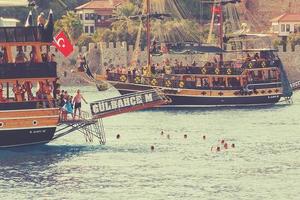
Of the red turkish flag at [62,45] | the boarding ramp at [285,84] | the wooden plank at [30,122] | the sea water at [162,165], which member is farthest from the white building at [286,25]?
the wooden plank at [30,122]

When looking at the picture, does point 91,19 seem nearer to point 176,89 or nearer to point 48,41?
point 176,89

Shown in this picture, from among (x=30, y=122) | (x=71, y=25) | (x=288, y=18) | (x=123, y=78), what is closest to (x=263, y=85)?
(x=123, y=78)

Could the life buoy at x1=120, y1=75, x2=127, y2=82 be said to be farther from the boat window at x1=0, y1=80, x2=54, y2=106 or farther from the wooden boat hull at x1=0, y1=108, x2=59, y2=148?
the wooden boat hull at x1=0, y1=108, x2=59, y2=148

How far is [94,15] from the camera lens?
635ft

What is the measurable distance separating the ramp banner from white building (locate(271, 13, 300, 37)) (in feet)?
318

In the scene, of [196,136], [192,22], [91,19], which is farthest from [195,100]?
[91,19]

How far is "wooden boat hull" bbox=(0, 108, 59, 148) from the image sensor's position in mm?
79375

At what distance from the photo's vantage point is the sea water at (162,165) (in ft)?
220

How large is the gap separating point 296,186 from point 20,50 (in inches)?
728

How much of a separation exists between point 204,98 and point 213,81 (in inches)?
59.6

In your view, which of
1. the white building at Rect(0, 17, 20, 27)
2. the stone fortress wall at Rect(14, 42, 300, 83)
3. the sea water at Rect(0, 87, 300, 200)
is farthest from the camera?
the stone fortress wall at Rect(14, 42, 300, 83)

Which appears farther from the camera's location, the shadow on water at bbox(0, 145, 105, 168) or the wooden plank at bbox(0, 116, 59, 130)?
the wooden plank at bbox(0, 116, 59, 130)

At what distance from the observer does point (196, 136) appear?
9319cm

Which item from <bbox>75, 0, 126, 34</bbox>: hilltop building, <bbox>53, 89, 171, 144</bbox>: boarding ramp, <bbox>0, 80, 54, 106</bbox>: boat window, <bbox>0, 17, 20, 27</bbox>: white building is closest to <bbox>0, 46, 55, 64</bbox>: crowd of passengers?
<bbox>0, 80, 54, 106</bbox>: boat window
